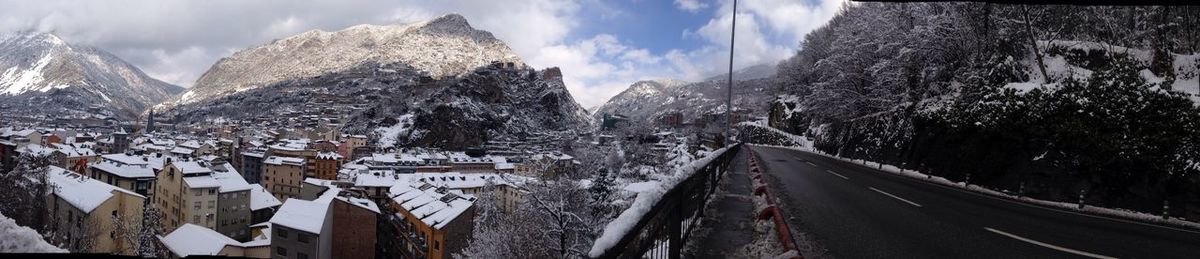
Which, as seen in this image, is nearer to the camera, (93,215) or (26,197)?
(93,215)

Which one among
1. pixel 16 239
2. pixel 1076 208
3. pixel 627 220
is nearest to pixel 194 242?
pixel 16 239

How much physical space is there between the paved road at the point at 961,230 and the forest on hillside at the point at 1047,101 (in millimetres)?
2880

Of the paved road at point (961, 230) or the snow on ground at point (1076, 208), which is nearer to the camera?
the paved road at point (961, 230)

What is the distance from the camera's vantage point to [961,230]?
8.07 m

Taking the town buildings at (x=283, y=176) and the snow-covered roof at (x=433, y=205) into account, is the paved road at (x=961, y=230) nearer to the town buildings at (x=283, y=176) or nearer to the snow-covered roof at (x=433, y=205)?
the snow-covered roof at (x=433, y=205)

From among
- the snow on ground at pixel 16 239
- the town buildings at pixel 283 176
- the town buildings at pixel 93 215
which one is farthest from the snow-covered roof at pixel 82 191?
the snow on ground at pixel 16 239

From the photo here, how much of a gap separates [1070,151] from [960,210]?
22.2 feet

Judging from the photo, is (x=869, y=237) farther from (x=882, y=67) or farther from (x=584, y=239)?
(x=882, y=67)

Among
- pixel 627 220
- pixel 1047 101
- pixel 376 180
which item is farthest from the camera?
pixel 376 180

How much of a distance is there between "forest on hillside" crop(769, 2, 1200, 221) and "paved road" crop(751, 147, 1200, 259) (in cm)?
288

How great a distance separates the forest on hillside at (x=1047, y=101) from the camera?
12.6 m

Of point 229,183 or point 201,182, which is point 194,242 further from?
point 229,183

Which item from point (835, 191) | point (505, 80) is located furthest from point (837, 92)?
point (505, 80)

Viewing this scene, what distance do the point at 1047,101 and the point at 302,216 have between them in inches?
1244
